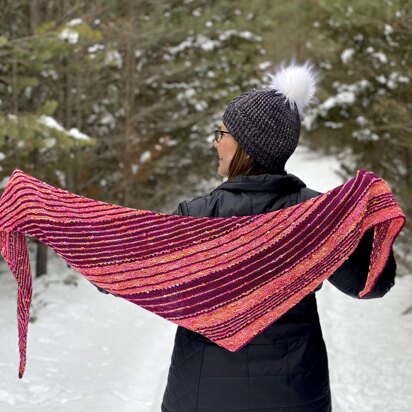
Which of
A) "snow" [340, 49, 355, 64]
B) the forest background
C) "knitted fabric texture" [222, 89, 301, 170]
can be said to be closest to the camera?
"knitted fabric texture" [222, 89, 301, 170]

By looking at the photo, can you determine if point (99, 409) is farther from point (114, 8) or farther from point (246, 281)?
point (114, 8)

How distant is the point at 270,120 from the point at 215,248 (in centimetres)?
50

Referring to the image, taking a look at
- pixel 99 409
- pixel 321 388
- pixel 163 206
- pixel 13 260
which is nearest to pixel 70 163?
pixel 99 409

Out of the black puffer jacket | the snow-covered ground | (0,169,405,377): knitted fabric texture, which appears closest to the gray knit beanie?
the black puffer jacket

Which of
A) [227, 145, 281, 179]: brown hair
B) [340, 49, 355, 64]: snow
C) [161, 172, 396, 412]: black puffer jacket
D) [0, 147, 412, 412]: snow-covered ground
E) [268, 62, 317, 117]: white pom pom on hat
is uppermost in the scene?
[340, 49, 355, 64]: snow

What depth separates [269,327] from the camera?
1.90m

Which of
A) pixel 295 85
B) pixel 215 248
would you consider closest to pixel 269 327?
pixel 215 248

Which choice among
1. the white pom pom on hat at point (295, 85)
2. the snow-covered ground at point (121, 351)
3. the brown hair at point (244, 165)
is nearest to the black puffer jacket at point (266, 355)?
the brown hair at point (244, 165)

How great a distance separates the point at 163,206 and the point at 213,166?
165cm

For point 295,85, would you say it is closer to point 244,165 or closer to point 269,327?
point 244,165

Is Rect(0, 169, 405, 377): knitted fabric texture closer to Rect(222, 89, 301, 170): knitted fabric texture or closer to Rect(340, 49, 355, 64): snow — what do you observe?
Rect(222, 89, 301, 170): knitted fabric texture

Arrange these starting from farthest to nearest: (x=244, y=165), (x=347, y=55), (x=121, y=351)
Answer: (x=347, y=55)
(x=121, y=351)
(x=244, y=165)

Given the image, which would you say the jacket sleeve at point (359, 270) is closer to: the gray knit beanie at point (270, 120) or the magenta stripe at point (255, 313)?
the magenta stripe at point (255, 313)

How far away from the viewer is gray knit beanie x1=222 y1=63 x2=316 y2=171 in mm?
1949
